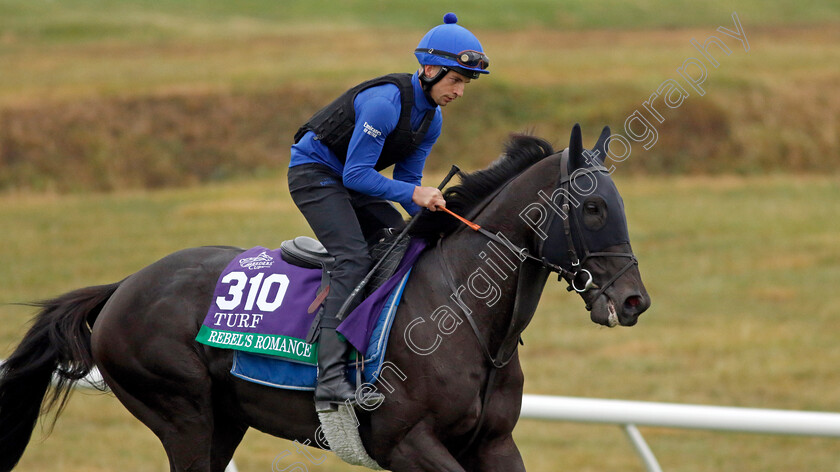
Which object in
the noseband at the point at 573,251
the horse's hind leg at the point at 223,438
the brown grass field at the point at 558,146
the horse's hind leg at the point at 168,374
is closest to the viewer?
the noseband at the point at 573,251

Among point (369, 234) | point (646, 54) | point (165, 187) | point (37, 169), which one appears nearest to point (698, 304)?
point (369, 234)

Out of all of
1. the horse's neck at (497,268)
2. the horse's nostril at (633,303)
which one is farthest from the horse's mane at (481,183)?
the horse's nostril at (633,303)

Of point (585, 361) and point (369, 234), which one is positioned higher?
point (369, 234)

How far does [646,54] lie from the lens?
98.1 feet

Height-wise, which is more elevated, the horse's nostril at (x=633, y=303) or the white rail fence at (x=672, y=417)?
the horse's nostril at (x=633, y=303)

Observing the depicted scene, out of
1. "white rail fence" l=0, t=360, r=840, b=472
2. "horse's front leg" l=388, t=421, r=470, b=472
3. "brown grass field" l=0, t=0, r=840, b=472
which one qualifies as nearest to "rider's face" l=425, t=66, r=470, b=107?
"horse's front leg" l=388, t=421, r=470, b=472

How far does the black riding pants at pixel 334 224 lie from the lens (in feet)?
14.8

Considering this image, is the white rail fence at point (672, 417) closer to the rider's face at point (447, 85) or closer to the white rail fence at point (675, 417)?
the white rail fence at point (675, 417)

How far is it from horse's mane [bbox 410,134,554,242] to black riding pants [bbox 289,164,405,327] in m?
0.20

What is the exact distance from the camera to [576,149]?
4258mm

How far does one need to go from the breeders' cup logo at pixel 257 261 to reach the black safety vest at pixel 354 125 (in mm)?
609

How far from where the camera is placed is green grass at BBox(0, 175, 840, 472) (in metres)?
8.32

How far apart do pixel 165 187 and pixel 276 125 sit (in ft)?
10.7

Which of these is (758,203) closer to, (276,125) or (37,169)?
(276,125)
